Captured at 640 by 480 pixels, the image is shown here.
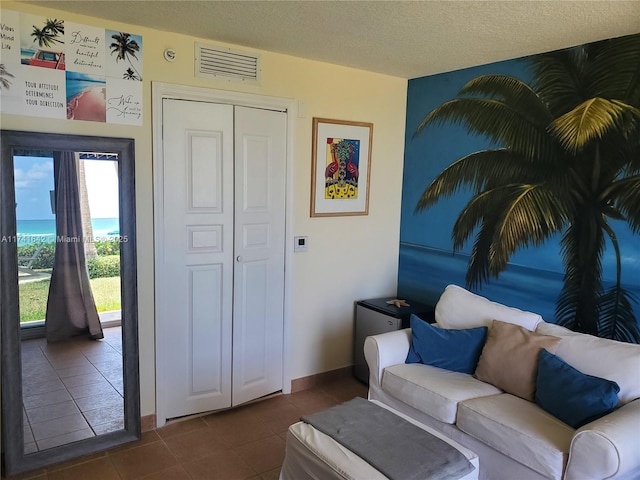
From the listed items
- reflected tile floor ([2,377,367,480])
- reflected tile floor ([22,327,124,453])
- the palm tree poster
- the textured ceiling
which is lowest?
reflected tile floor ([2,377,367,480])

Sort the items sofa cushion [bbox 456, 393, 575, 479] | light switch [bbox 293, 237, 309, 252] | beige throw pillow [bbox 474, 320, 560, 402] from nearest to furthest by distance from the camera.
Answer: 1. sofa cushion [bbox 456, 393, 575, 479]
2. beige throw pillow [bbox 474, 320, 560, 402]
3. light switch [bbox 293, 237, 309, 252]

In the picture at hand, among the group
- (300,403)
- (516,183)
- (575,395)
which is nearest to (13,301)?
(300,403)

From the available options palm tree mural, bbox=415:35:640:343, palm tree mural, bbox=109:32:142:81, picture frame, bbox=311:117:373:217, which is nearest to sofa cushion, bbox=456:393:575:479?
palm tree mural, bbox=415:35:640:343

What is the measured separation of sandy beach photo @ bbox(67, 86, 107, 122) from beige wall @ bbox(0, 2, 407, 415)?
6 cm

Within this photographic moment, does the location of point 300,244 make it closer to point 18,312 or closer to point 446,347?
point 446,347

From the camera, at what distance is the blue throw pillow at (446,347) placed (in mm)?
2973

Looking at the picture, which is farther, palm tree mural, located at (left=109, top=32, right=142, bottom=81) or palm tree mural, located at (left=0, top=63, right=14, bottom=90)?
palm tree mural, located at (left=109, top=32, right=142, bottom=81)

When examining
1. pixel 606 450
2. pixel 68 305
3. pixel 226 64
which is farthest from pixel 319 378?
pixel 226 64

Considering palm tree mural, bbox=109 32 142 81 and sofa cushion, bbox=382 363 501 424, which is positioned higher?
palm tree mural, bbox=109 32 142 81

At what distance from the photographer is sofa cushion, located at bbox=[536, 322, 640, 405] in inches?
93.1

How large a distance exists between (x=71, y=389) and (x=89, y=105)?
5.47 ft

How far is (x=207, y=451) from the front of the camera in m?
2.94

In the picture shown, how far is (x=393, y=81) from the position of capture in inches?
157

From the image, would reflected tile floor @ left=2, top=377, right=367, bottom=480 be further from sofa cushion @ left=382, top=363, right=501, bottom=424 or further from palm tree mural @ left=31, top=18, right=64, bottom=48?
palm tree mural @ left=31, top=18, right=64, bottom=48
